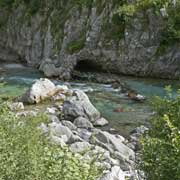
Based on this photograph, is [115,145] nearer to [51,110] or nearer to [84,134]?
[84,134]

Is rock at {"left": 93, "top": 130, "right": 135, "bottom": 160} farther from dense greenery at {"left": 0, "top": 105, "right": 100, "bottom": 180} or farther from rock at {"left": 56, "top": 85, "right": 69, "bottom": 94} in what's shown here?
rock at {"left": 56, "top": 85, "right": 69, "bottom": 94}

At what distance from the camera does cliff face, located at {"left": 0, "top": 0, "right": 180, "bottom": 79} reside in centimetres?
2870

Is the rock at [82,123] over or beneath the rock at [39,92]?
beneath

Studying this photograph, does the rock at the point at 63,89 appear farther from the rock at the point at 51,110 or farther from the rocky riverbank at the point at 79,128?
the rock at the point at 51,110

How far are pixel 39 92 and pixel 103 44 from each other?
8.97 m

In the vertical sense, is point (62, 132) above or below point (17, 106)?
above

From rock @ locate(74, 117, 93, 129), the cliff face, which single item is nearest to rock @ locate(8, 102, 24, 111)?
rock @ locate(74, 117, 93, 129)

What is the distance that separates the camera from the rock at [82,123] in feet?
59.8

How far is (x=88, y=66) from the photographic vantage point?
3180cm

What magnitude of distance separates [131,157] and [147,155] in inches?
305

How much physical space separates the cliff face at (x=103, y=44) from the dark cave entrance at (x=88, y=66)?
0.12m

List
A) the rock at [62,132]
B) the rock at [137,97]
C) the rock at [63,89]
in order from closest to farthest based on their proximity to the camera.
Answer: the rock at [62,132] → the rock at [137,97] → the rock at [63,89]

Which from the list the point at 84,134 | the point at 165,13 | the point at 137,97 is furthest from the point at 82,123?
the point at 165,13

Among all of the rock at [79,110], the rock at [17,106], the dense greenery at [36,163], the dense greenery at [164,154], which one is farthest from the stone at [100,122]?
the dense greenery at [164,154]
